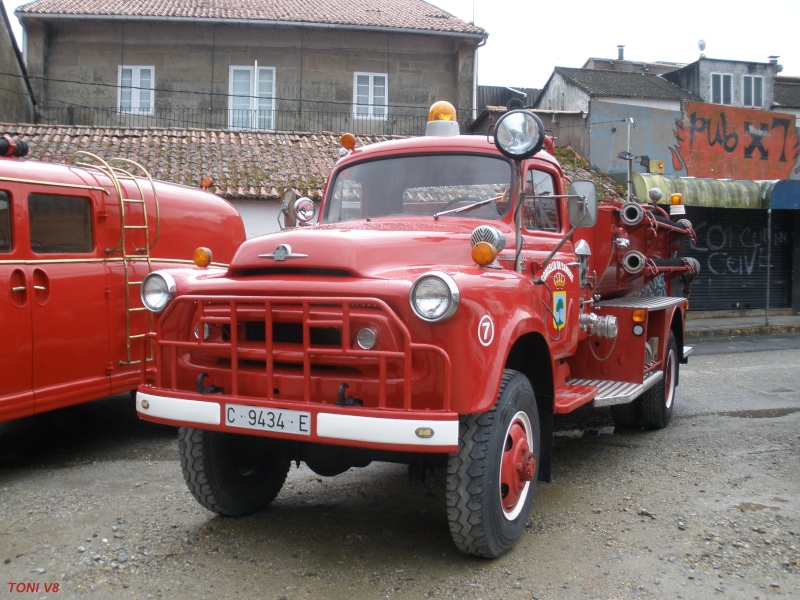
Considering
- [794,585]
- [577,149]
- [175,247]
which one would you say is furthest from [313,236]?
[577,149]

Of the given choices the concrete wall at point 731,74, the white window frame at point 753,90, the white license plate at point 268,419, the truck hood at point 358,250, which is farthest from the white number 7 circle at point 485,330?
the white window frame at point 753,90

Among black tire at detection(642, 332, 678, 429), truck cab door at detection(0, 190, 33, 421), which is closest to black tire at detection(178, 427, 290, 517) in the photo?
truck cab door at detection(0, 190, 33, 421)

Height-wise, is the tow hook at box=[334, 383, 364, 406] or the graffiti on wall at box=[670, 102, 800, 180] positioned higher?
the graffiti on wall at box=[670, 102, 800, 180]

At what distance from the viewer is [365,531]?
4.45 m

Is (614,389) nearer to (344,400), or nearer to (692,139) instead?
(344,400)

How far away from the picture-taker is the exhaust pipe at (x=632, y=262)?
6.93 m

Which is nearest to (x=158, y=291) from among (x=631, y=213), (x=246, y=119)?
(x=631, y=213)

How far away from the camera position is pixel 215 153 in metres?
17.1

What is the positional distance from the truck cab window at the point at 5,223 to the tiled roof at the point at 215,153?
31.4 ft

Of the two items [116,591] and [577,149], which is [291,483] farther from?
[577,149]

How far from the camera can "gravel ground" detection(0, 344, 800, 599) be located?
3.72 m

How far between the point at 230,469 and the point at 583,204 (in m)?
2.52

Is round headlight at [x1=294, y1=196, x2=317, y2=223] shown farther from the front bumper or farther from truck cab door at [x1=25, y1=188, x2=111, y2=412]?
the front bumper

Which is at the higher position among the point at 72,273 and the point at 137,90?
the point at 137,90
